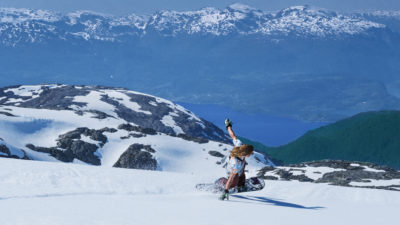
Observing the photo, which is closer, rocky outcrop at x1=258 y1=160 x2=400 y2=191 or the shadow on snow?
the shadow on snow

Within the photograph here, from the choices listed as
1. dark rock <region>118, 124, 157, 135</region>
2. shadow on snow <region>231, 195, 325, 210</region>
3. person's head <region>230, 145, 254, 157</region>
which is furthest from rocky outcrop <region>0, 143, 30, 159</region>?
person's head <region>230, 145, 254, 157</region>

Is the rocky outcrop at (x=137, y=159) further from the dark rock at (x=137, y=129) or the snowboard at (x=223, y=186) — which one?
the snowboard at (x=223, y=186)

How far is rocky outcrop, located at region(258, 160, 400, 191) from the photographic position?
3146 inches

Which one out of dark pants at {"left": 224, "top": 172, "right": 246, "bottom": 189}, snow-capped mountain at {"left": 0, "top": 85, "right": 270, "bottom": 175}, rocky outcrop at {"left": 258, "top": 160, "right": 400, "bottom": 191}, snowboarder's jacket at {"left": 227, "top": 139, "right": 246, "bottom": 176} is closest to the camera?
dark pants at {"left": 224, "top": 172, "right": 246, "bottom": 189}

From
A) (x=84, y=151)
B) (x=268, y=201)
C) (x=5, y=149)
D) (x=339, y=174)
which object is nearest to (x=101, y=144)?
(x=84, y=151)

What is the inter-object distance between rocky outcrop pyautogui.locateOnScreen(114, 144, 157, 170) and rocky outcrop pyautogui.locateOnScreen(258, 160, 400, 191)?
91.3ft

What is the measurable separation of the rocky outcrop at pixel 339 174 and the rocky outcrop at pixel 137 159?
1095 inches

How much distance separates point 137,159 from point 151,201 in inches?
3993

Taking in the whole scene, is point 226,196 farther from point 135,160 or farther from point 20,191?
point 135,160

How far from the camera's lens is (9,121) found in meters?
126

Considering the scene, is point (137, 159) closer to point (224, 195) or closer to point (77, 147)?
point (77, 147)

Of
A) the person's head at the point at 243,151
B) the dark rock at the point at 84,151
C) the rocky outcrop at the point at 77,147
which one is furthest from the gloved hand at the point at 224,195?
the dark rock at the point at 84,151

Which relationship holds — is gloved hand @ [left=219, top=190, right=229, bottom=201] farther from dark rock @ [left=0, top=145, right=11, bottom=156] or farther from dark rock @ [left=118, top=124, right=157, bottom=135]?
dark rock @ [left=118, top=124, right=157, bottom=135]

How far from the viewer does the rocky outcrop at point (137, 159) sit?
114500mm
